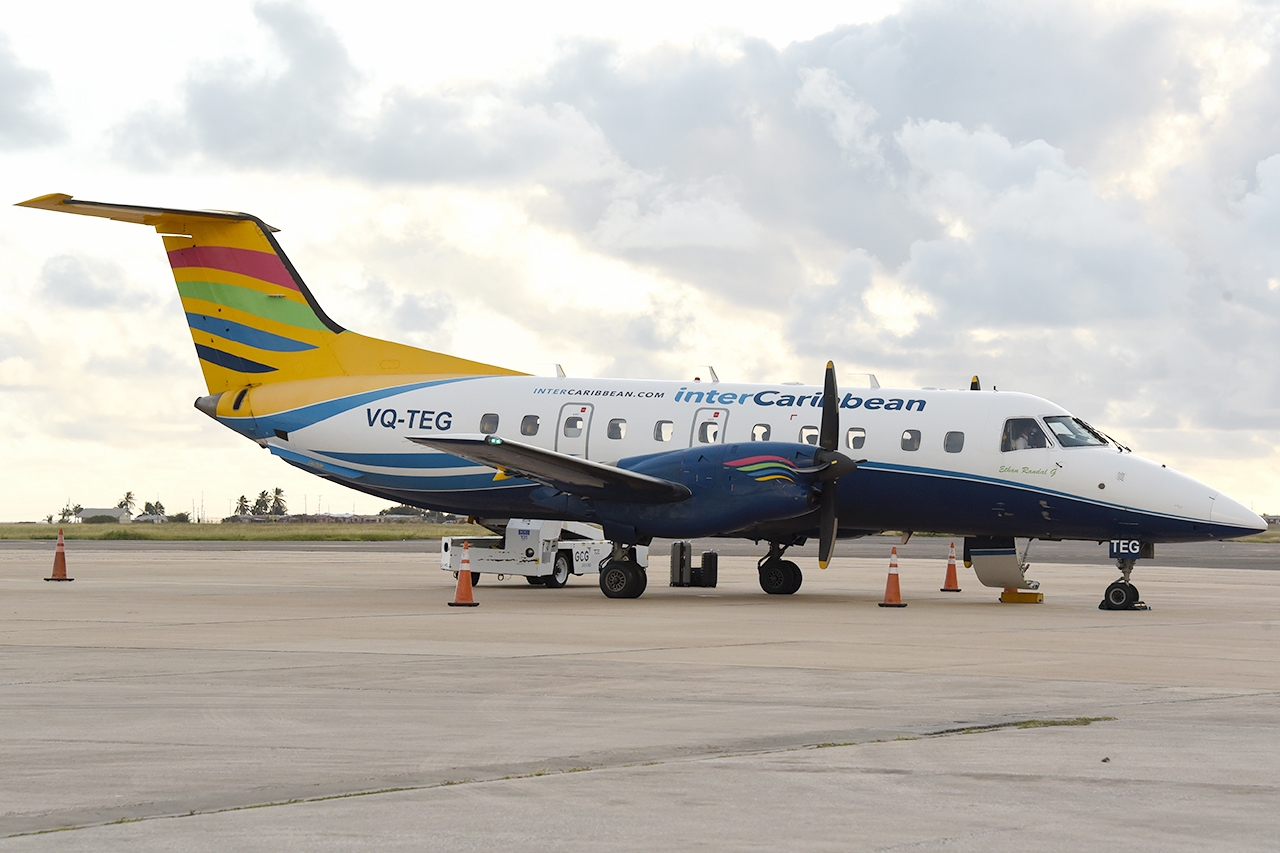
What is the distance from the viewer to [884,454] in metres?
23.1

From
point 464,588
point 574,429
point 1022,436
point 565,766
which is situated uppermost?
point 1022,436

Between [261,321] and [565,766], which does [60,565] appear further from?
[565,766]

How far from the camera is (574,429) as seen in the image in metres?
25.1

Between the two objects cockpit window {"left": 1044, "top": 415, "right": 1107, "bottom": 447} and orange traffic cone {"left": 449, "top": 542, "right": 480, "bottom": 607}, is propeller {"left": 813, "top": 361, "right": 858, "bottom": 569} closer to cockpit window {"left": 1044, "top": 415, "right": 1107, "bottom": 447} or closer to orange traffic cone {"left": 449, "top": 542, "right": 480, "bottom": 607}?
cockpit window {"left": 1044, "top": 415, "right": 1107, "bottom": 447}

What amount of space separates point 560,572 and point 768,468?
19.6ft

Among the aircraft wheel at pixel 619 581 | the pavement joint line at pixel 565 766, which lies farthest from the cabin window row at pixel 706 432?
the pavement joint line at pixel 565 766

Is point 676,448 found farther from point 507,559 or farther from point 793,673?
point 793,673

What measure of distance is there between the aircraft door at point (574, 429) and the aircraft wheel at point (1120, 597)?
9203 mm

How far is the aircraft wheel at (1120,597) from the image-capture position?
69.9 ft

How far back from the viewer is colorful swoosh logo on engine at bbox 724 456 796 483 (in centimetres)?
2173

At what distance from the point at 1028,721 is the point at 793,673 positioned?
302 cm

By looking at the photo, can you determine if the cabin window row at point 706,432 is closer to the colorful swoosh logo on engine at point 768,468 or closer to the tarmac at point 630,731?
the colorful swoosh logo on engine at point 768,468

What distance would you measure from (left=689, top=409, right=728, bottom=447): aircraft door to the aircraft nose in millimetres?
8046

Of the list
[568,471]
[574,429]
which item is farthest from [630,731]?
[574,429]
